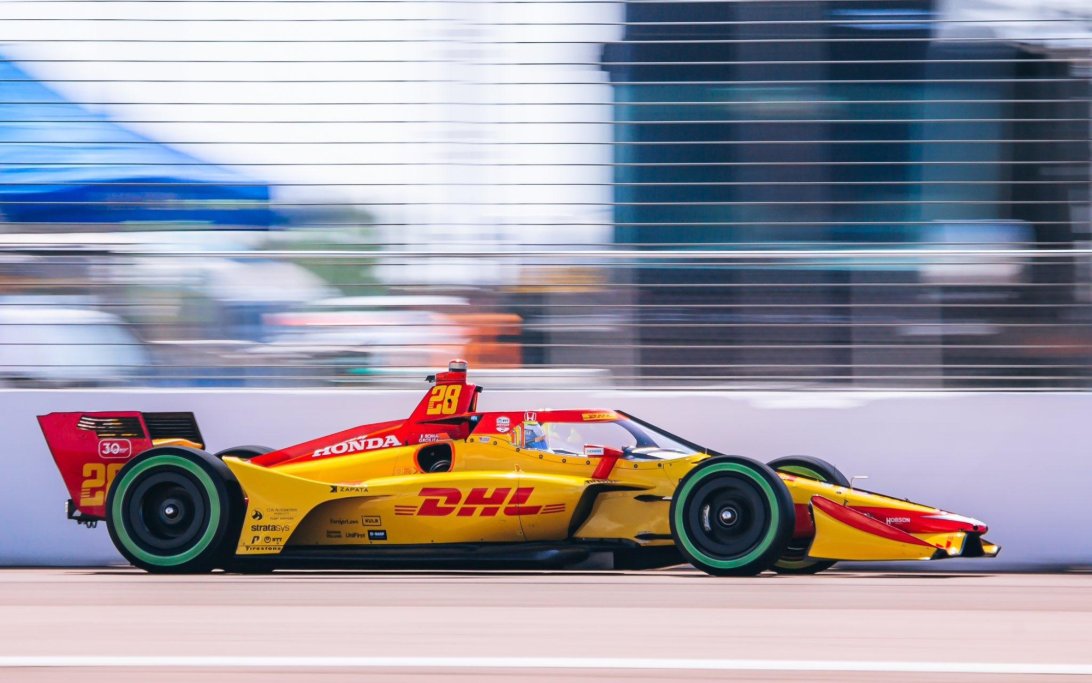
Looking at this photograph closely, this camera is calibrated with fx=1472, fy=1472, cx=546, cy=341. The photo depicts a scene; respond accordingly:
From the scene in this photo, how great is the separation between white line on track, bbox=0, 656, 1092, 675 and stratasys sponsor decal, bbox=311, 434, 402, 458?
9.30 ft

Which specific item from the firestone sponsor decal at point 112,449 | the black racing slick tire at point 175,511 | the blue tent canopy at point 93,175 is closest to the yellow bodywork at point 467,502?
the black racing slick tire at point 175,511

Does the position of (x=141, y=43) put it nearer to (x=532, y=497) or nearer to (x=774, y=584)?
(x=532, y=497)

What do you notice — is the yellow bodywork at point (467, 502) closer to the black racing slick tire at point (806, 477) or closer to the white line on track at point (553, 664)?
the black racing slick tire at point (806, 477)

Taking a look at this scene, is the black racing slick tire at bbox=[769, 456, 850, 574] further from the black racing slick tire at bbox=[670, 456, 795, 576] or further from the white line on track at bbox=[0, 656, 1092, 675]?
the white line on track at bbox=[0, 656, 1092, 675]

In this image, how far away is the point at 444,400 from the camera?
7395 mm

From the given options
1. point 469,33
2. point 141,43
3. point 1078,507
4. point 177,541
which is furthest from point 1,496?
point 1078,507

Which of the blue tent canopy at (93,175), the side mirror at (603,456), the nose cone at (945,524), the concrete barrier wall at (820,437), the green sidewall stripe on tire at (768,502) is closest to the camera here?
the green sidewall stripe on tire at (768,502)

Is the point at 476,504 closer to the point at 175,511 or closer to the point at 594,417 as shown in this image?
the point at 594,417

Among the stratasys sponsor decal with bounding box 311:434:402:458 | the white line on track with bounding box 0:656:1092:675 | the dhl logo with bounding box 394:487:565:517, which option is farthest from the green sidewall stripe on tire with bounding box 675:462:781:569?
the white line on track with bounding box 0:656:1092:675

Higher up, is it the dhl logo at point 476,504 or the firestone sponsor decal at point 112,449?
the firestone sponsor decal at point 112,449

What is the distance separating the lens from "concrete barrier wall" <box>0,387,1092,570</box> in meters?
7.48

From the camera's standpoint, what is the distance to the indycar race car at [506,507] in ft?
21.9

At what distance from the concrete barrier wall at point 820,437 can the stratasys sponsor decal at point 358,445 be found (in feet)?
1.91

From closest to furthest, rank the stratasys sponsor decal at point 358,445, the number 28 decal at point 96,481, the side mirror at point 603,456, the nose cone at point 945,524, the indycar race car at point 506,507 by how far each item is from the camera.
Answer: the indycar race car at point 506,507 < the nose cone at point 945,524 < the side mirror at point 603,456 < the stratasys sponsor decal at point 358,445 < the number 28 decal at point 96,481
